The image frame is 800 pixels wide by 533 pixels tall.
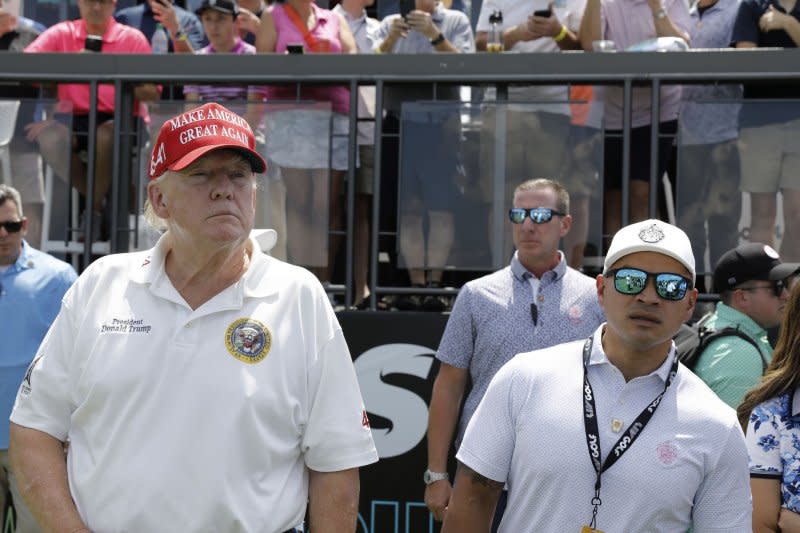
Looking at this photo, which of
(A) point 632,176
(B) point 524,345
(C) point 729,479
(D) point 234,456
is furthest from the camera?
(A) point 632,176

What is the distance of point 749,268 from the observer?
211 inches

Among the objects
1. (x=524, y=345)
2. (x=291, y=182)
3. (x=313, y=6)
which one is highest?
(x=313, y=6)

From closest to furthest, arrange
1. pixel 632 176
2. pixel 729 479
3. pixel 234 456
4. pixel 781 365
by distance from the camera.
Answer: pixel 234 456 → pixel 729 479 → pixel 781 365 → pixel 632 176

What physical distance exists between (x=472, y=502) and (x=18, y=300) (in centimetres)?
409

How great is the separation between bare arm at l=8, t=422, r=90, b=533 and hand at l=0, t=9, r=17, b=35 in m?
5.61

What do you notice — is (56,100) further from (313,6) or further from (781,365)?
(781,365)

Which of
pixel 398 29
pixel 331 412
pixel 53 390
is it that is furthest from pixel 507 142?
pixel 53 390

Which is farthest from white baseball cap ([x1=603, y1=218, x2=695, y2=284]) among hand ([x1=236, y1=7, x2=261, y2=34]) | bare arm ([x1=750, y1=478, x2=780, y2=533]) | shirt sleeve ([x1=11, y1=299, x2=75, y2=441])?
hand ([x1=236, y1=7, x2=261, y2=34])

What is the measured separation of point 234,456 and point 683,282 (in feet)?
4.23

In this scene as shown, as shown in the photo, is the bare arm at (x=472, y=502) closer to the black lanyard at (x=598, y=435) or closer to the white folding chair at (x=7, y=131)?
the black lanyard at (x=598, y=435)

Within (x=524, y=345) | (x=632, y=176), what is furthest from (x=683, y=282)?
(x=632, y=176)

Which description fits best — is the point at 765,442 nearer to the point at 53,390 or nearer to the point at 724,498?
the point at 724,498

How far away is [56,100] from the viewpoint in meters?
7.42

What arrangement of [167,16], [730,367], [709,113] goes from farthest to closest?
[167,16] → [709,113] → [730,367]
